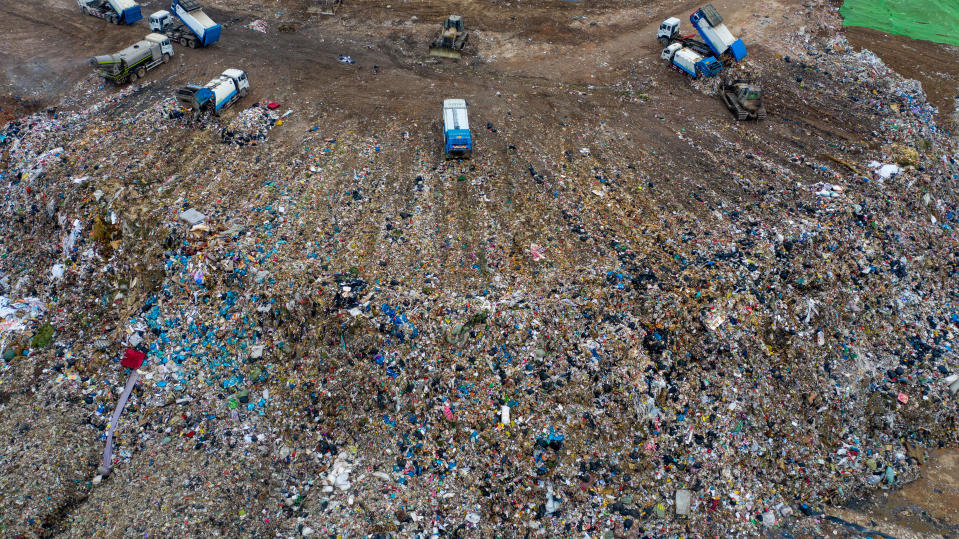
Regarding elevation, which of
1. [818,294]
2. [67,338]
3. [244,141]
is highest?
[244,141]

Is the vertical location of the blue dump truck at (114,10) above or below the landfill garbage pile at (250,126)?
above

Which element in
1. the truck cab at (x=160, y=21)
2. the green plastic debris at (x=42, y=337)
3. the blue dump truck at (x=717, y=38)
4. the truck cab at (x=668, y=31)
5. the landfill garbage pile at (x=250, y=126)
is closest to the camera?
the green plastic debris at (x=42, y=337)

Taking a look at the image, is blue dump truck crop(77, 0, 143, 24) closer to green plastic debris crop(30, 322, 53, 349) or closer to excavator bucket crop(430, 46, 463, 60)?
excavator bucket crop(430, 46, 463, 60)

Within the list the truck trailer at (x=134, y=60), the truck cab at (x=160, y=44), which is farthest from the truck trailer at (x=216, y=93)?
the truck cab at (x=160, y=44)

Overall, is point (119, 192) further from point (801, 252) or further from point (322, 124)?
point (801, 252)

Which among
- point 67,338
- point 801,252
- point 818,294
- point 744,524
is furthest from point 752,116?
point 67,338

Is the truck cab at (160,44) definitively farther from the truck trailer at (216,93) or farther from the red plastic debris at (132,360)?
the red plastic debris at (132,360)

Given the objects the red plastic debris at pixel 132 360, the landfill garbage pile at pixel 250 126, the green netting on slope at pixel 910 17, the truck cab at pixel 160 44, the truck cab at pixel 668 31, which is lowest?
the red plastic debris at pixel 132 360

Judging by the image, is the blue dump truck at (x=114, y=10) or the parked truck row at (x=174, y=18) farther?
the blue dump truck at (x=114, y=10)
